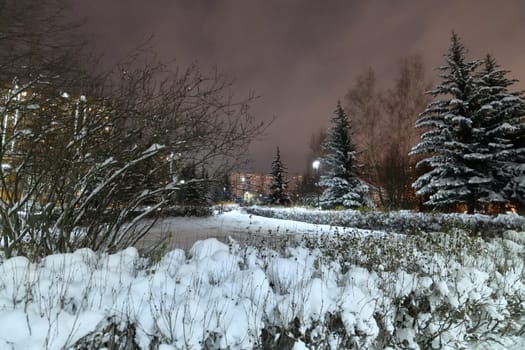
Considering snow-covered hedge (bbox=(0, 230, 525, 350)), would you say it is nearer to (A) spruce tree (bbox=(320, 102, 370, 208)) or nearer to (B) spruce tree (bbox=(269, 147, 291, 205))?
(A) spruce tree (bbox=(320, 102, 370, 208))

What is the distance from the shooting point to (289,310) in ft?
6.06

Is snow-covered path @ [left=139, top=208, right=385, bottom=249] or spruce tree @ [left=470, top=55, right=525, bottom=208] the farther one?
spruce tree @ [left=470, top=55, right=525, bottom=208]

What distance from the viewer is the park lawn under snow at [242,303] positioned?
1.52 m

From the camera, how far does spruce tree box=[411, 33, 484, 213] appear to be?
1312 centimetres

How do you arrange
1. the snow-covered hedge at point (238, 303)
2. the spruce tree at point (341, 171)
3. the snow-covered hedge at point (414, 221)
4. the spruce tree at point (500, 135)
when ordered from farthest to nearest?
the spruce tree at point (341, 171), the spruce tree at point (500, 135), the snow-covered hedge at point (414, 221), the snow-covered hedge at point (238, 303)

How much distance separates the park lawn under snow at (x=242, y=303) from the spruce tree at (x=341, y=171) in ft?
53.5

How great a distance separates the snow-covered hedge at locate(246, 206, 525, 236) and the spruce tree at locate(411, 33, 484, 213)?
336 centimetres

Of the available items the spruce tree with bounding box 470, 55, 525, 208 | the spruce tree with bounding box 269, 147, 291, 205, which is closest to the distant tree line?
the spruce tree with bounding box 470, 55, 525, 208

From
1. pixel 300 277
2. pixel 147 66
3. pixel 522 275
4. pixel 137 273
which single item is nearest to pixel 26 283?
pixel 137 273

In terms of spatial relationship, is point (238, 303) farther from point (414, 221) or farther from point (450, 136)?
point (450, 136)

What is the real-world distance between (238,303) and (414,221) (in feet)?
31.6

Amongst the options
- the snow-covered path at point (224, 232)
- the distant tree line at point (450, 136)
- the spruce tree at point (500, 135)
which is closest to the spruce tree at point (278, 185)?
the distant tree line at point (450, 136)

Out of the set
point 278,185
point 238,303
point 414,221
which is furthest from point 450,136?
point 278,185

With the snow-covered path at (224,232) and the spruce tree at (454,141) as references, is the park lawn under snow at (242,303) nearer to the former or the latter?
the snow-covered path at (224,232)
